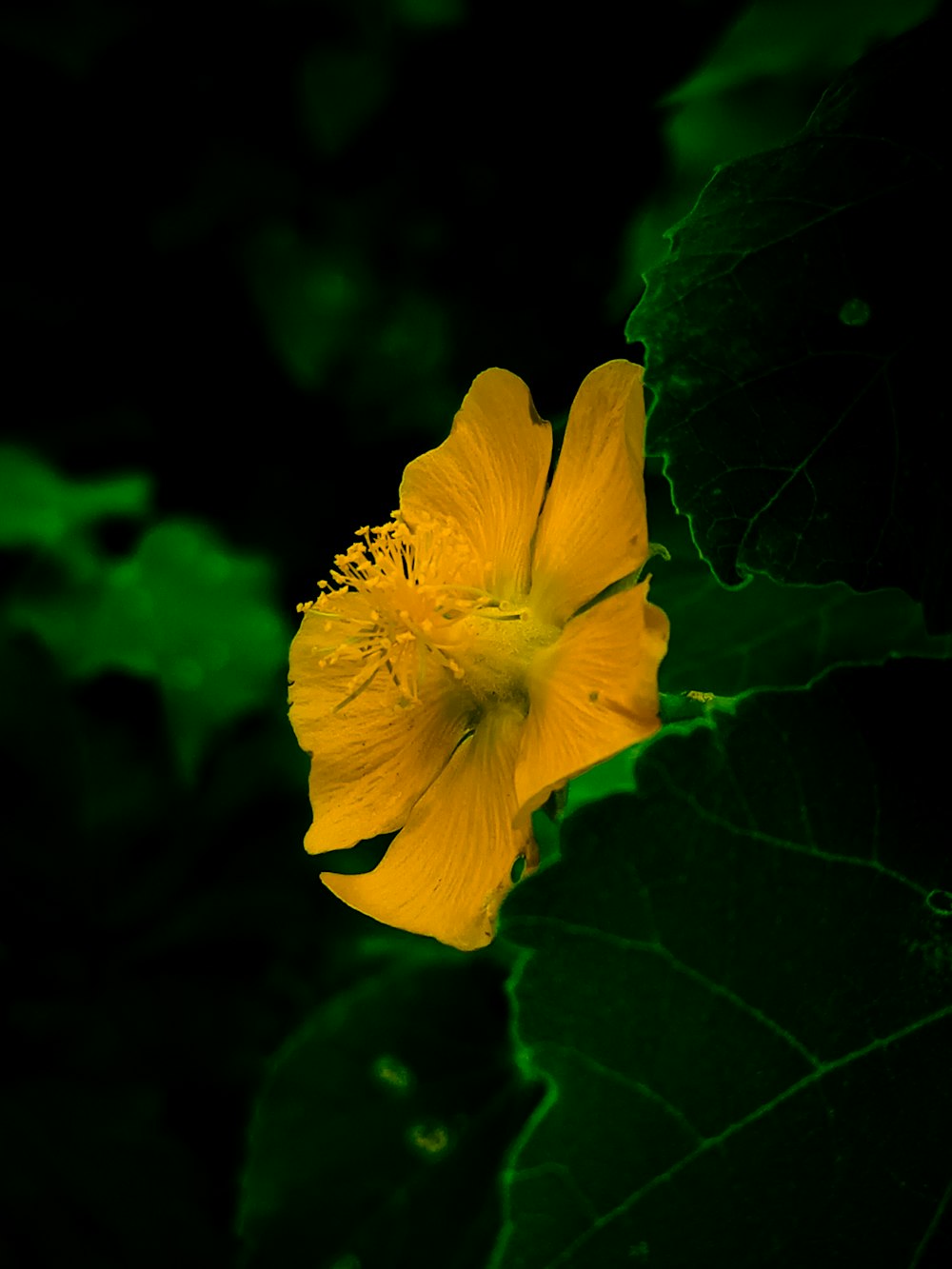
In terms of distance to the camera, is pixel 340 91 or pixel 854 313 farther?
pixel 340 91

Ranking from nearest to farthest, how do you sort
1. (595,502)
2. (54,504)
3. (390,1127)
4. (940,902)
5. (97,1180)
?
(940,902)
(595,502)
(390,1127)
(97,1180)
(54,504)

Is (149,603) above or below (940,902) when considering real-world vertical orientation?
above

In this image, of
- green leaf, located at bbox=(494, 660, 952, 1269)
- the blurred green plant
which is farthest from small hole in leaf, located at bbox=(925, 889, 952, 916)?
the blurred green plant

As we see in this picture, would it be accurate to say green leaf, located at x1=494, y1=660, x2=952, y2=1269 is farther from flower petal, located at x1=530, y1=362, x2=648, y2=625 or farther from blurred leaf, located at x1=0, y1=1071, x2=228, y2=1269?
blurred leaf, located at x1=0, y1=1071, x2=228, y2=1269

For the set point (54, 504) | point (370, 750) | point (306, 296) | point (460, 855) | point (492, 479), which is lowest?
point (460, 855)

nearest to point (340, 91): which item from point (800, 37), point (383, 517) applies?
point (383, 517)

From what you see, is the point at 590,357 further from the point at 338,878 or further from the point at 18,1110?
the point at 18,1110

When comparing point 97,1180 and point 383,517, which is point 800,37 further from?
point 97,1180
